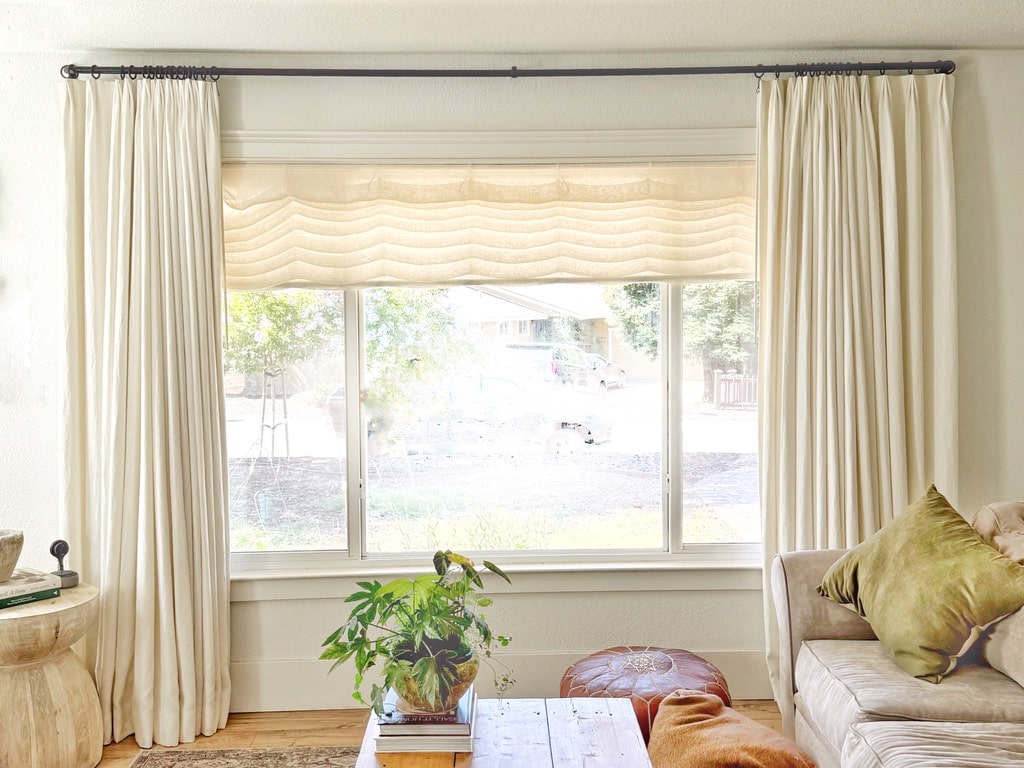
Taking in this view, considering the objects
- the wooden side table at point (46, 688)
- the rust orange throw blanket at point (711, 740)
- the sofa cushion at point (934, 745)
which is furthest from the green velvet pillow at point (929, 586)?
the wooden side table at point (46, 688)

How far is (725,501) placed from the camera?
349cm

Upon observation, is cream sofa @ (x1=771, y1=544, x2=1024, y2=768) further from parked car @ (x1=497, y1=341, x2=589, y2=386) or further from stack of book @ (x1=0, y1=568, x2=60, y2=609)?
stack of book @ (x1=0, y1=568, x2=60, y2=609)

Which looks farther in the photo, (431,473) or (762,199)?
(431,473)

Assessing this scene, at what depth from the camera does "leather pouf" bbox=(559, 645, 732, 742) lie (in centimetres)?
259

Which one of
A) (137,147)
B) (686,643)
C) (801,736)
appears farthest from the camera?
(686,643)

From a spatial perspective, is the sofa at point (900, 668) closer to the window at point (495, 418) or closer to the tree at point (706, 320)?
the window at point (495, 418)

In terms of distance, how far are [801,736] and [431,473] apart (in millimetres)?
1638

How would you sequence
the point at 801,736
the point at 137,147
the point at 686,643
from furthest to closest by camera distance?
the point at 686,643 < the point at 137,147 < the point at 801,736

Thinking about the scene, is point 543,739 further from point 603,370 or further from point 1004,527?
point 603,370

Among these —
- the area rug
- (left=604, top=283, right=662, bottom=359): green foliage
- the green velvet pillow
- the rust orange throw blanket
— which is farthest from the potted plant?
(left=604, top=283, right=662, bottom=359): green foliage

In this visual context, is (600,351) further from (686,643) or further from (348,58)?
(348,58)

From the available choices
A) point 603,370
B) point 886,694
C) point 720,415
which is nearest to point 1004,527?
point 886,694

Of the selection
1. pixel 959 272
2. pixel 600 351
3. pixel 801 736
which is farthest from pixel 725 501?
pixel 959 272

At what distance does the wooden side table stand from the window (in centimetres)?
73
